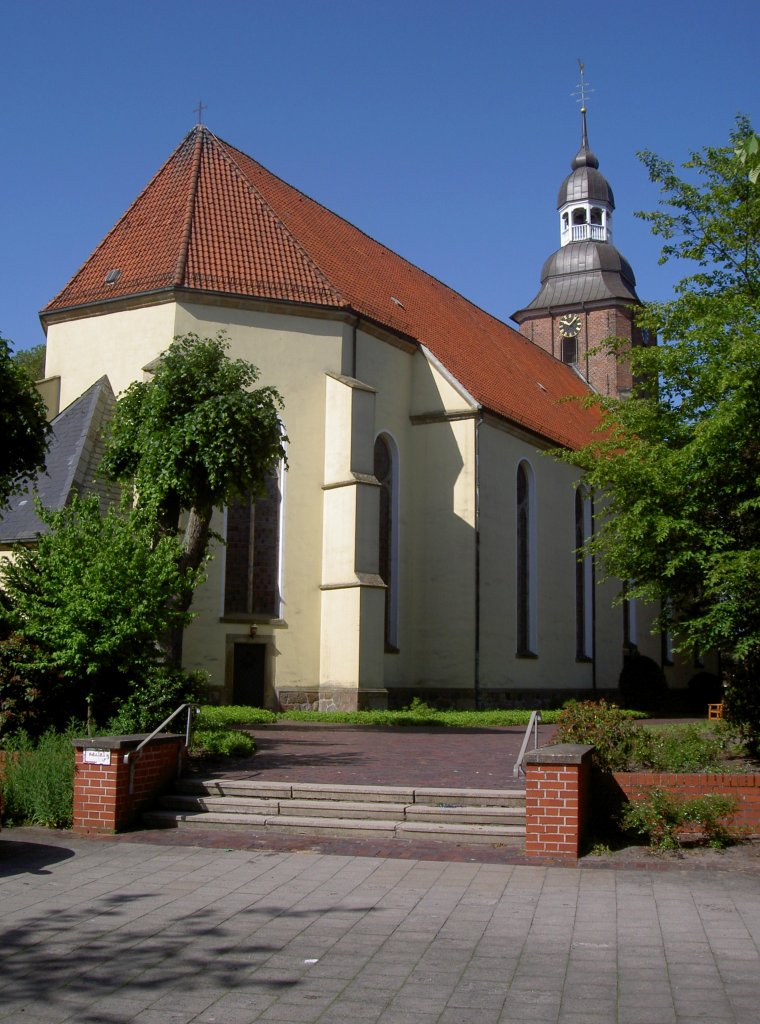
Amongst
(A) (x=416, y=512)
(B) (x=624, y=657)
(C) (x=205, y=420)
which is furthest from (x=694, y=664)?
(C) (x=205, y=420)

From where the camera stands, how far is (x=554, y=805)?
901 cm

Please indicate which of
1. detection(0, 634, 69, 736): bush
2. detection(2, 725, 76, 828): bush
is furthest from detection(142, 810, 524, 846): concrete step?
detection(0, 634, 69, 736): bush

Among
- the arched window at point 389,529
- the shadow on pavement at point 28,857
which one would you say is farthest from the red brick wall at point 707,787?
the arched window at point 389,529

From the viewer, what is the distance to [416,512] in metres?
26.1

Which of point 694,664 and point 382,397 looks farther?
point 694,664

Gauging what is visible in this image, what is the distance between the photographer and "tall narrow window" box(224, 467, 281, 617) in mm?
21781

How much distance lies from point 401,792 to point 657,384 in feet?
27.0

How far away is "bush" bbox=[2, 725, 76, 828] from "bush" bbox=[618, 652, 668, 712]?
24538mm

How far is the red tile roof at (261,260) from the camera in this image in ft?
74.0

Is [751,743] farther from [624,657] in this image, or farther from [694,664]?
[694,664]

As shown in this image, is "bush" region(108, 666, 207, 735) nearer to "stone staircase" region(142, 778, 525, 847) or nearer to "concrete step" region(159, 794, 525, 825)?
"stone staircase" region(142, 778, 525, 847)

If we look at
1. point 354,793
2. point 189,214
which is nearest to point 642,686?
point 189,214

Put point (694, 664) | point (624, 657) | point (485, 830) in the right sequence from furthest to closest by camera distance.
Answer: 1. point (694, 664)
2. point (624, 657)
3. point (485, 830)

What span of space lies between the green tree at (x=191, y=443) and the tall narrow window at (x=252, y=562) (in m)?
5.76
